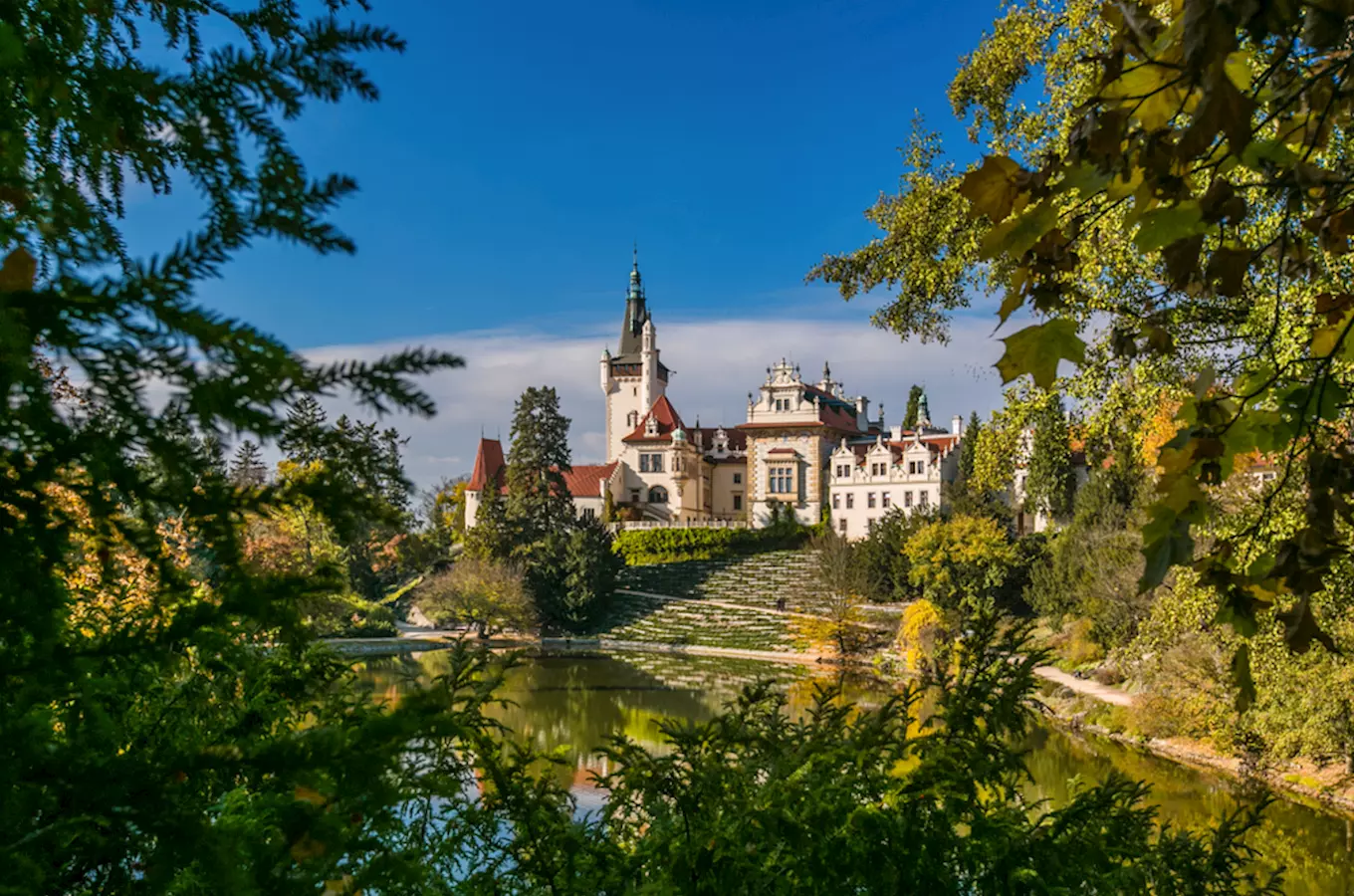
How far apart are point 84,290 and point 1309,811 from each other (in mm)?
13540

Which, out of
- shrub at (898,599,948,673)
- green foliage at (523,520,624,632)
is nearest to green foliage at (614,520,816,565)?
green foliage at (523,520,624,632)

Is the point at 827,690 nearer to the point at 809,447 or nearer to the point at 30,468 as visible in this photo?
the point at 30,468

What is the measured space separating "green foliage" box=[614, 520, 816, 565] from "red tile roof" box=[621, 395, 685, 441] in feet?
18.7

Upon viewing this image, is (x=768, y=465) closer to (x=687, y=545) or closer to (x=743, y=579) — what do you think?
(x=687, y=545)

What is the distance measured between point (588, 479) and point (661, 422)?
4.42 metres

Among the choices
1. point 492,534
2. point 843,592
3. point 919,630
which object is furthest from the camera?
point 492,534

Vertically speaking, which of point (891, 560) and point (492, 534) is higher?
point (492, 534)

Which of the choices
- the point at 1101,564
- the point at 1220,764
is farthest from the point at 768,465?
the point at 1220,764

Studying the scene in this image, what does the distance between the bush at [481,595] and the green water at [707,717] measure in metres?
2.09

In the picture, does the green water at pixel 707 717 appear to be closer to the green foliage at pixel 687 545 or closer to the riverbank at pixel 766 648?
the riverbank at pixel 766 648

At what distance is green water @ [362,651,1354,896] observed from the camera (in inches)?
357

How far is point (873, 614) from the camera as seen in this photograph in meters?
29.0

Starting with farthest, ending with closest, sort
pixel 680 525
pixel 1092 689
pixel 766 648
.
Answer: pixel 680 525 → pixel 766 648 → pixel 1092 689

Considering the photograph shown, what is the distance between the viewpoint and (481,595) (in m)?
28.4
